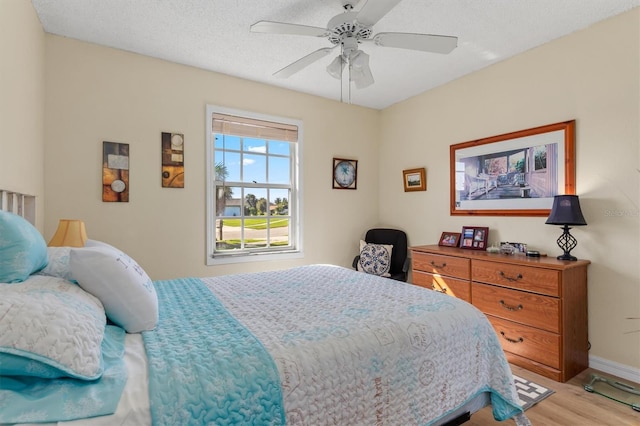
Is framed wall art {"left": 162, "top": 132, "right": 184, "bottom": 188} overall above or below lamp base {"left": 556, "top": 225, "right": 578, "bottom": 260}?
above

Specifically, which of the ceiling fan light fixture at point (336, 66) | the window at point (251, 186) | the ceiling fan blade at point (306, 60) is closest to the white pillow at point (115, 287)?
the ceiling fan blade at point (306, 60)

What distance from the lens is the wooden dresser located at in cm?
224

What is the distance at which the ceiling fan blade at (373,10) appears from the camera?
166 centimetres

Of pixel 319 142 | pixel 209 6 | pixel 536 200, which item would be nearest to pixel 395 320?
pixel 536 200

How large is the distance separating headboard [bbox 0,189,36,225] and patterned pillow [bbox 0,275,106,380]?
91 cm

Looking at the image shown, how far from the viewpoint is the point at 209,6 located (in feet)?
7.19

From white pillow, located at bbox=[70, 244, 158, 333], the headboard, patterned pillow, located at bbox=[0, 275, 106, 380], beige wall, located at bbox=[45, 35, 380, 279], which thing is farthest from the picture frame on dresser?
the headboard

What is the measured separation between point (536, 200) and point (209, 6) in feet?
9.89

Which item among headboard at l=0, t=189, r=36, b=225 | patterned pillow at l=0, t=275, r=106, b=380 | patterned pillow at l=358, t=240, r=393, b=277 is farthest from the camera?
patterned pillow at l=358, t=240, r=393, b=277

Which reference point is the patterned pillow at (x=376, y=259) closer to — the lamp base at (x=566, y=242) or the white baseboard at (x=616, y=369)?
the lamp base at (x=566, y=242)

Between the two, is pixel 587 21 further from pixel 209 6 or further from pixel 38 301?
pixel 38 301

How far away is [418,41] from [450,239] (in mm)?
2109

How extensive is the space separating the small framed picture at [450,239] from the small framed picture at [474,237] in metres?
0.08

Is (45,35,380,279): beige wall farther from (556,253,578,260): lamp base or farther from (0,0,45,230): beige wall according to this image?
(556,253,578,260): lamp base
